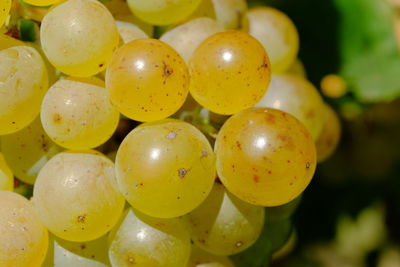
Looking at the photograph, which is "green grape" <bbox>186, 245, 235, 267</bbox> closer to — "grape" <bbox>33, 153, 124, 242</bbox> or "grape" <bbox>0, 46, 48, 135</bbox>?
"grape" <bbox>33, 153, 124, 242</bbox>

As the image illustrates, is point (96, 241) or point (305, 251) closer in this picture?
point (96, 241)

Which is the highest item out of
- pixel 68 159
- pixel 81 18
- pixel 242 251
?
pixel 81 18

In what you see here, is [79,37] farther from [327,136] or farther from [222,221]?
[327,136]

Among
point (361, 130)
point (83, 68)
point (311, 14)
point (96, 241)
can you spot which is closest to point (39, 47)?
point (83, 68)

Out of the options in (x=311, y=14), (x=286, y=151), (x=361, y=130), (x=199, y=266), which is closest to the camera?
(x=286, y=151)

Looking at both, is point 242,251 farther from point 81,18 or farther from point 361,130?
point 361,130

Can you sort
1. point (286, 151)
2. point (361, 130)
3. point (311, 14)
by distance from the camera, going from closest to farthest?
point (286, 151) < point (311, 14) < point (361, 130)

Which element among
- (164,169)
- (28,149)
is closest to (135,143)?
(164,169)

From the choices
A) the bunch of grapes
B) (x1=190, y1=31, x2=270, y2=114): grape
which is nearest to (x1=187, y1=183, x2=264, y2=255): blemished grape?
the bunch of grapes
